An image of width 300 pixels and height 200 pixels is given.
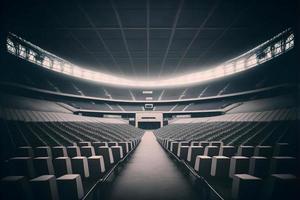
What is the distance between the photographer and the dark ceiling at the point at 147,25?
202 inches

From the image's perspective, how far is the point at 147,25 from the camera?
6242 millimetres

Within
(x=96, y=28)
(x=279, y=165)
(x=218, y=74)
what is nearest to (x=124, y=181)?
(x=279, y=165)

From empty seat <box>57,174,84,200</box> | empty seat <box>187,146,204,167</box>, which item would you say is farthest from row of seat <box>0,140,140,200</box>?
empty seat <box>187,146,204,167</box>

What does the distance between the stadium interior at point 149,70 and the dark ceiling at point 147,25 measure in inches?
1.4

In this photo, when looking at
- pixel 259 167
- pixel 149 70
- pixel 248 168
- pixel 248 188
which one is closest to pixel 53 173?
pixel 248 188

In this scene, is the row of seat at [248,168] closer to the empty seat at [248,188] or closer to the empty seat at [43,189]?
the empty seat at [248,188]

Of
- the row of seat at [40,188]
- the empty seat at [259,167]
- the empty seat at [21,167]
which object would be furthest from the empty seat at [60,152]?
the empty seat at [259,167]

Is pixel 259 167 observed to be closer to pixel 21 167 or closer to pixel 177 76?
pixel 21 167

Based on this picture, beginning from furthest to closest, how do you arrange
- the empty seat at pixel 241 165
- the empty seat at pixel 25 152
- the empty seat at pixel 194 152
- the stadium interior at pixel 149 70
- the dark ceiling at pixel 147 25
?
the dark ceiling at pixel 147 25 < the empty seat at pixel 194 152 < the empty seat at pixel 25 152 < the empty seat at pixel 241 165 < the stadium interior at pixel 149 70

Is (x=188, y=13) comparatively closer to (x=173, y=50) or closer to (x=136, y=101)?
(x=173, y=50)

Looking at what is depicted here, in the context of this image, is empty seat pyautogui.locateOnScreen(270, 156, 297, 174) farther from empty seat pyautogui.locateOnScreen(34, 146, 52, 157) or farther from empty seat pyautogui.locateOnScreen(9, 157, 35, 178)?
empty seat pyautogui.locateOnScreen(34, 146, 52, 157)

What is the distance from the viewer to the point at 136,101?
23047 mm

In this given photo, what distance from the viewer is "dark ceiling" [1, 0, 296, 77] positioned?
5.13 metres

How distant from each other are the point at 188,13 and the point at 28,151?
5.71 m
